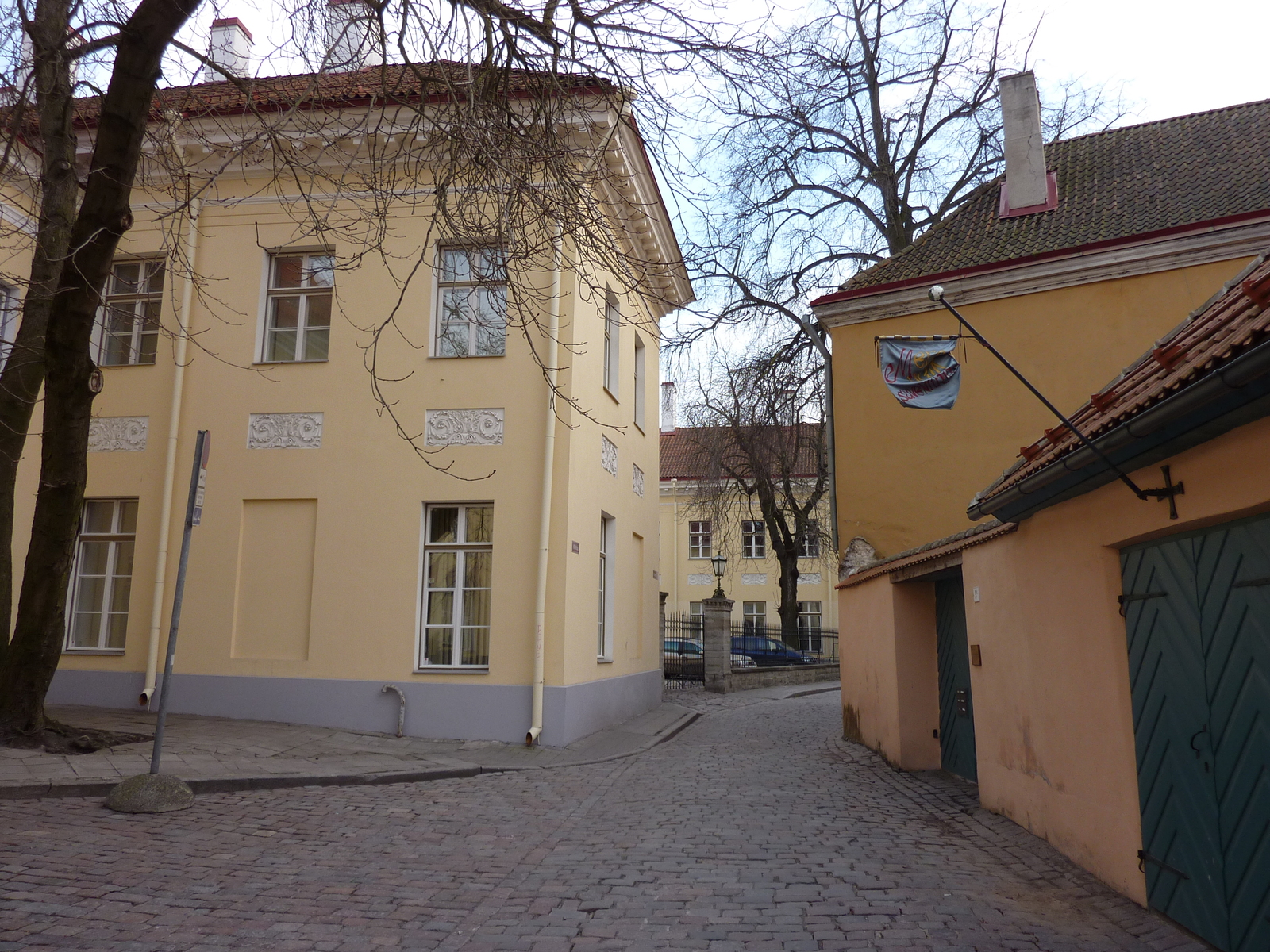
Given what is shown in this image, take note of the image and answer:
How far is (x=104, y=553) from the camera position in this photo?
13.6 m

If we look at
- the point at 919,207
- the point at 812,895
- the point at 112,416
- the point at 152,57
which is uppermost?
the point at 919,207

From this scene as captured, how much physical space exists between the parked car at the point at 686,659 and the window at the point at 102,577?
13751 mm

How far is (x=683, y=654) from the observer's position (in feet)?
89.4

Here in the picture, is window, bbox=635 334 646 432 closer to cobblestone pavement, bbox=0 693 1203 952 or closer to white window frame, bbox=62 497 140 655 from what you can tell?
white window frame, bbox=62 497 140 655

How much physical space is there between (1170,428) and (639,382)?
13.6 meters

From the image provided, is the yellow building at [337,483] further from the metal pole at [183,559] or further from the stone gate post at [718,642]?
the stone gate post at [718,642]

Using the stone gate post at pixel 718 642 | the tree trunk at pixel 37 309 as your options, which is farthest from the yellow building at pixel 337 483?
the stone gate post at pixel 718 642

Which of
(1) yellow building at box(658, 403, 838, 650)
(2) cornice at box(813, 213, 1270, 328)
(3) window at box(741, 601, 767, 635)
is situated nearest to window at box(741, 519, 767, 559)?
(1) yellow building at box(658, 403, 838, 650)

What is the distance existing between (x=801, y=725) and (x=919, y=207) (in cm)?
1174

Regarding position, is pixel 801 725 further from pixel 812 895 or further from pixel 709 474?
pixel 709 474

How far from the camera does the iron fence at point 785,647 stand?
110 ft

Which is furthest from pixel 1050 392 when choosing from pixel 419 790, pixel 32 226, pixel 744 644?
pixel 744 644

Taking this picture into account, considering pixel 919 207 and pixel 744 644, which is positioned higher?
pixel 919 207

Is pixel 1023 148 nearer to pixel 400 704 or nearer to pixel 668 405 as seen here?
pixel 400 704
